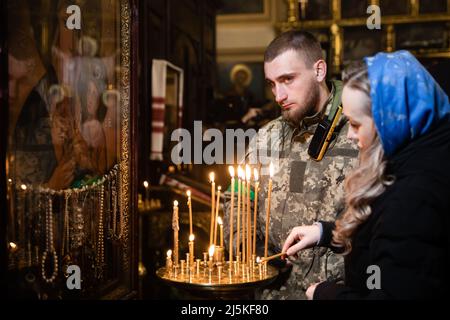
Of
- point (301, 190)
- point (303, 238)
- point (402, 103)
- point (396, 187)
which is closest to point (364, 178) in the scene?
point (396, 187)

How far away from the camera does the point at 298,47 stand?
289cm

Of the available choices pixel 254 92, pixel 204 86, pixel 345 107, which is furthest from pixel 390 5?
pixel 345 107

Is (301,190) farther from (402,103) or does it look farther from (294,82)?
(402,103)

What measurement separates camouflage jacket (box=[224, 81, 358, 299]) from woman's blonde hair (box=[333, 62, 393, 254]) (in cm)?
87

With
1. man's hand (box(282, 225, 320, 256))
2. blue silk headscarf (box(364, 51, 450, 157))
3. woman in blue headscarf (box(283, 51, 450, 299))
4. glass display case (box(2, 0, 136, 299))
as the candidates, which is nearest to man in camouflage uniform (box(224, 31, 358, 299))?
man's hand (box(282, 225, 320, 256))

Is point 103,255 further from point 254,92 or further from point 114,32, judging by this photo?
point 254,92

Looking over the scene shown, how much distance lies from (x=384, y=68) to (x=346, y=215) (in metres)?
0.52

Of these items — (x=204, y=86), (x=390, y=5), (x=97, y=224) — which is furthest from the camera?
(x=390, y=5)

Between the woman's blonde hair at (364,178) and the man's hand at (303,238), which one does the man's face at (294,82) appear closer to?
the man's hand at (303,238)

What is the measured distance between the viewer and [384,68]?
1.74 m

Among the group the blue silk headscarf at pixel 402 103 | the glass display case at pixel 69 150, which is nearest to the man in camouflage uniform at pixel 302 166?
the glass display case at pixel 69 150

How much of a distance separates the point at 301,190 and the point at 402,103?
1.25 m

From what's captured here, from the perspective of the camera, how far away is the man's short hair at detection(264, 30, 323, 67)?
2889 mm
